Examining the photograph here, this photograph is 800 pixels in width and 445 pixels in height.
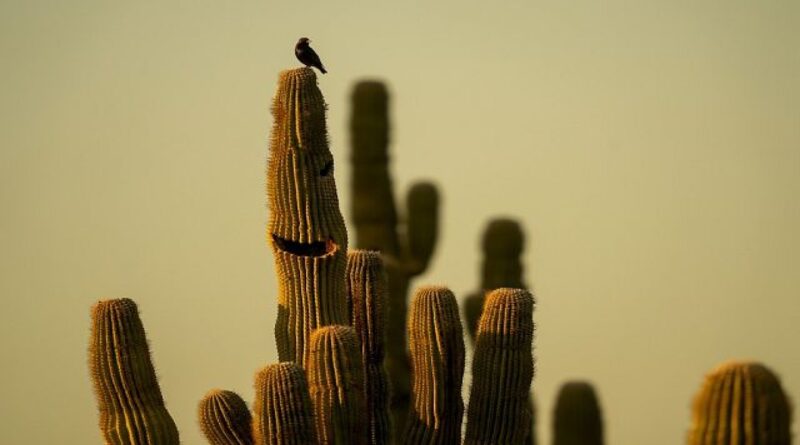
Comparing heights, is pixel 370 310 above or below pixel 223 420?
above

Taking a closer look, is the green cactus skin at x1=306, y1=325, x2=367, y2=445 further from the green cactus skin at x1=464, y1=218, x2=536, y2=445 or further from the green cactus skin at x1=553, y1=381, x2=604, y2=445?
the green cactus skin at x1=464, y1=218, x2=536, y2=445

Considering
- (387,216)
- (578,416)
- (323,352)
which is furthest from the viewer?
(387,216)

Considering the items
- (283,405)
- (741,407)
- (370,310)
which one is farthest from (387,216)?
(741,407)

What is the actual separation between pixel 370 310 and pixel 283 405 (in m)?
1.20

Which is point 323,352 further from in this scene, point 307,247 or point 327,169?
point 327,169

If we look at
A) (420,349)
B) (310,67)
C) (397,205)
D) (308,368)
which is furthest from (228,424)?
(397,205)

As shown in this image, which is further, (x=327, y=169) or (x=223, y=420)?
(x=327, y=169)

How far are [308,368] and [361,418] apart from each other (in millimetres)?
346

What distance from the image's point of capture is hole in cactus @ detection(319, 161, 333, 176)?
29.0 ft

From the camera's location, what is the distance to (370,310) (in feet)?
30.0

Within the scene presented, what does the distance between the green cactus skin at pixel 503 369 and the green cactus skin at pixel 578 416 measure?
3.38 feet

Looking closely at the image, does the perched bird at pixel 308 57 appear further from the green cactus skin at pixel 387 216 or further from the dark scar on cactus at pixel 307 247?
the green cactus skin at pixel 387 216

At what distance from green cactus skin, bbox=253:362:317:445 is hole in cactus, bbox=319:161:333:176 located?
1.10 meters

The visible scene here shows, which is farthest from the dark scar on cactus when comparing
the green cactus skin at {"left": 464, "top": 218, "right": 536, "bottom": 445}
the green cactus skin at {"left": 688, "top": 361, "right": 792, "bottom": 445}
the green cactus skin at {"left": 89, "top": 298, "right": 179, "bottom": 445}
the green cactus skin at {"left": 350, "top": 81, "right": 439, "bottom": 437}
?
the green cactus skin at {"left": 688, "top": 361, "right": 792, "bottom": 445}
